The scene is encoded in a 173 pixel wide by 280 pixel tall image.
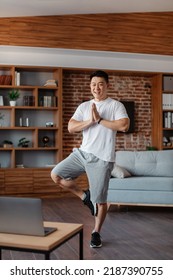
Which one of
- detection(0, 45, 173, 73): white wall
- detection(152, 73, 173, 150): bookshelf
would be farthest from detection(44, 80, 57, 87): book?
detection(152, 73, 173, 150): bookshelf

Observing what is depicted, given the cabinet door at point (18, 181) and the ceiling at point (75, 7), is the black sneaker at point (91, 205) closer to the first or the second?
the cabinet door at point (18, 181)

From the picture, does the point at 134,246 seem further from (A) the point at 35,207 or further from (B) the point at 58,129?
(B) the point at 58,129

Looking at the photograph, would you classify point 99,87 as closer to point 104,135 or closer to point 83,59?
point 104,135

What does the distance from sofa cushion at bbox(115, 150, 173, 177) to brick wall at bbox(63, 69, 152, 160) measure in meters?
1.73

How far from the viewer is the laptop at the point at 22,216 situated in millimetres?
1760

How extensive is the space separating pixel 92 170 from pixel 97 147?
212 mm

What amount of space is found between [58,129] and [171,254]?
162 inches

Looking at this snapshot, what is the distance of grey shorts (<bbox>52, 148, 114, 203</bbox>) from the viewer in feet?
10.8

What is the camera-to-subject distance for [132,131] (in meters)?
7.75

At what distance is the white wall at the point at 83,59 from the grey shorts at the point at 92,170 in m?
3.82

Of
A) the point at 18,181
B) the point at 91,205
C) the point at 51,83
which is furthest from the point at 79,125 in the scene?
the point at 51,83

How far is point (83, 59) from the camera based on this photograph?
23.5 feet

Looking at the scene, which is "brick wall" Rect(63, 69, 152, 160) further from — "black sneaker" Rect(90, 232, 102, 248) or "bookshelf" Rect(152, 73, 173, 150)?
"black sneaker" Rect(90, 232, 102, 248)
